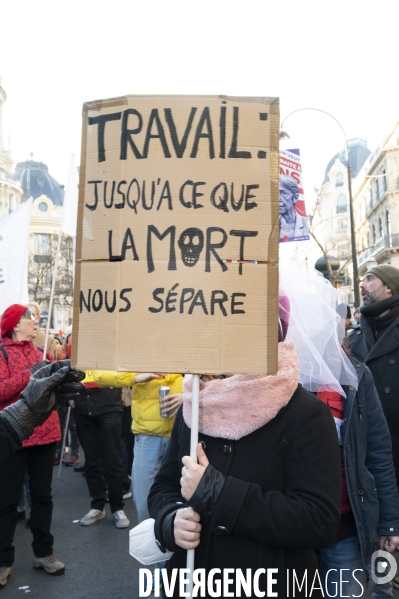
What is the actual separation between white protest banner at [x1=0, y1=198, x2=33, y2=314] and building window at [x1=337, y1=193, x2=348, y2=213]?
70.8m

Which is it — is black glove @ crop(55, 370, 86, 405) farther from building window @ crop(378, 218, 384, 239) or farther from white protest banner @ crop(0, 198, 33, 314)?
building window @ crop(378, 218, 384, 239)

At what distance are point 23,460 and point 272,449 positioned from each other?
3.01m

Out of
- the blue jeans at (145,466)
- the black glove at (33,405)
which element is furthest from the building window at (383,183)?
the black glove at (33,405)

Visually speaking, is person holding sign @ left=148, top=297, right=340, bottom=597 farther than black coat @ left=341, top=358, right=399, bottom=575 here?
No

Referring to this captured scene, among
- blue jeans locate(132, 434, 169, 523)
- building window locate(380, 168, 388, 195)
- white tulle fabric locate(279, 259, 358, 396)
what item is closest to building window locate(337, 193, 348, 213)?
building window locate(380, 168, 388, 195)

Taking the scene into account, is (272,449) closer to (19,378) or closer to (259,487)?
(259,487)

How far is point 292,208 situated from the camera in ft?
19.4

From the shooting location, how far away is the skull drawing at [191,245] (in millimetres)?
2006

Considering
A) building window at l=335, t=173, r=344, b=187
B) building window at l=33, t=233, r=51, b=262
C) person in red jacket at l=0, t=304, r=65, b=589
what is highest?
building window at l=335, t=173, r=344, b=187

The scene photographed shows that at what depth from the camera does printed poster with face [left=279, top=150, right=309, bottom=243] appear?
228 inches

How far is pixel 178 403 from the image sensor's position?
433 centimetres

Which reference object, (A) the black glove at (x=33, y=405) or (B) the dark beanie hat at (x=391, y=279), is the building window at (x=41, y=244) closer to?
(B) the dark beanie hat at (x=391, y=279)

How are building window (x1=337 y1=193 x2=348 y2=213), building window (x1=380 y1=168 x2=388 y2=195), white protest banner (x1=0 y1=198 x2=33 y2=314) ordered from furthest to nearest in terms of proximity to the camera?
building window (x1=337 y1=193 x2=348 y2=213) < building window (x1=380 y1=168 x2=388 y2=195) < white protest banner (x1=0 y1=198 x2=33 y2=314)

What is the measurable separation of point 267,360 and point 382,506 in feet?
4.52
